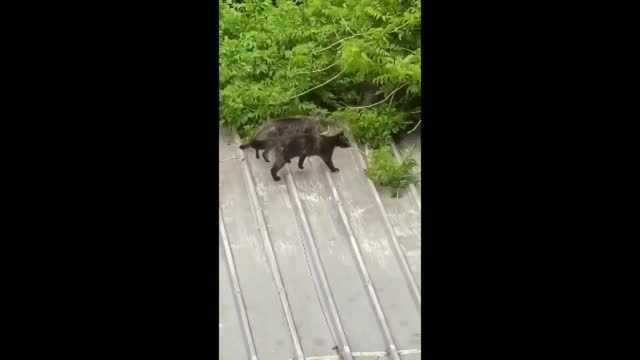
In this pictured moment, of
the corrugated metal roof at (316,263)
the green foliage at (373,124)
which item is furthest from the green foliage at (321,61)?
the corrugated metal roof at (316,263)

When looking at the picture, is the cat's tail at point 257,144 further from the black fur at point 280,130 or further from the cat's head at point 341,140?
the cat's head at point 341,140

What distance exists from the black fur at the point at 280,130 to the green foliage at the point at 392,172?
14.4 inches

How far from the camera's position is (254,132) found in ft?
15.6

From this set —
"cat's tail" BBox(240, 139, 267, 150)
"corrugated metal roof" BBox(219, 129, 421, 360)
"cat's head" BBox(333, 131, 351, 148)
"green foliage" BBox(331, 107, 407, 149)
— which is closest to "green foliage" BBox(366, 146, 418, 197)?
"corrugated metal roof" BBox(219, 129, 421, 360)

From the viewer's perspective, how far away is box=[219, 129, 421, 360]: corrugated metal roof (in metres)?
3.37

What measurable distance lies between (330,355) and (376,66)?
7.07 feet

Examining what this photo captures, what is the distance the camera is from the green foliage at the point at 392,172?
4.38 meters

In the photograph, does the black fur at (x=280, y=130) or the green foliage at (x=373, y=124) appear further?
the green foliage at (x=373, y=124)

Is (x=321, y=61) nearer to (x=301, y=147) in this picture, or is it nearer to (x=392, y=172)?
(x=301, y=147)

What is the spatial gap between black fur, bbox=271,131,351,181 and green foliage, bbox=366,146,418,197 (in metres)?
0.24

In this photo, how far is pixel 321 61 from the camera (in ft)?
17.1

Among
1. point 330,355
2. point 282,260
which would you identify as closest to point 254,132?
point 282,260

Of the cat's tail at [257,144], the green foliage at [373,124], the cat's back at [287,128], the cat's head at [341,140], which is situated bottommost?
the green foliage at [373,124]
